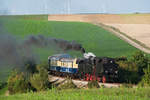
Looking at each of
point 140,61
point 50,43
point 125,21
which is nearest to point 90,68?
point 140,61

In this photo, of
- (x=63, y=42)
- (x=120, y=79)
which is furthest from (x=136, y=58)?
(x=63, y=42)

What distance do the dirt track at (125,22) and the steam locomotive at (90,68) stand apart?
3160cm

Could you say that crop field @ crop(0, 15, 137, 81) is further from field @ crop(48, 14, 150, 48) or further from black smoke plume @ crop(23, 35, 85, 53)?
field @ crop(48, 14, 150, 48)

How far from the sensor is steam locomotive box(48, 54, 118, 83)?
35.1m

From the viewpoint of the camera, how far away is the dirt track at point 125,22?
74.3m

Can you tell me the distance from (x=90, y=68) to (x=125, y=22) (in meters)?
55.5

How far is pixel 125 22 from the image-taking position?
293 ft

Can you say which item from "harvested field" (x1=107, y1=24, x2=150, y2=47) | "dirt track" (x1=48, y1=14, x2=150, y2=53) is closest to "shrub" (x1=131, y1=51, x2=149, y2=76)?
"harvested field" (x1=107, y1=24, x2=150, y2=47)

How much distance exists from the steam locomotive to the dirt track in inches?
1244

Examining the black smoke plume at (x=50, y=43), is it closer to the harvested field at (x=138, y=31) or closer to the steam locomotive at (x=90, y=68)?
the steam locomotive at (x=90, y=68)

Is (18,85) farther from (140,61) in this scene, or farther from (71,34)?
(71,34)

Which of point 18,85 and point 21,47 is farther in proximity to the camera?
point 21,47

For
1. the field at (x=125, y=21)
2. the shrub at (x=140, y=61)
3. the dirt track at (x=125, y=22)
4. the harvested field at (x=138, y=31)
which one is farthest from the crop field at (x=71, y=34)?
the shrub at (x=140, y=61)

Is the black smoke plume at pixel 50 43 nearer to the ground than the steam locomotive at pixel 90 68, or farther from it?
farther from it
